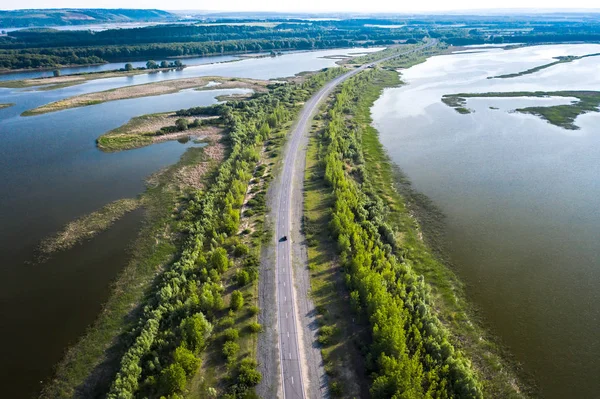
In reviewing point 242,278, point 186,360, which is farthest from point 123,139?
point 186,360

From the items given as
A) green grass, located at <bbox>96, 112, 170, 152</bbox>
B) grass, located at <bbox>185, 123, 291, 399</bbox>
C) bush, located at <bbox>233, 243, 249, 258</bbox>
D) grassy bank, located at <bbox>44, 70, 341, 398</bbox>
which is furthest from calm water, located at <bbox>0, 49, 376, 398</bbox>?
bush, located at <bbox>233, 243, 249, 258</bbox>

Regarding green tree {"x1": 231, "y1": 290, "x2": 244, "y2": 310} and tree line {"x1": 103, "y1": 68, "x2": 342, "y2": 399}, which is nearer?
tree line {"x1": 103, "y1": 68, "x2": 342, "y2": 399}

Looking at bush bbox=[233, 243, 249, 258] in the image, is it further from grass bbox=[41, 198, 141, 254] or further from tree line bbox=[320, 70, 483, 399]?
grass bbox=[41, 198, 141, 254]

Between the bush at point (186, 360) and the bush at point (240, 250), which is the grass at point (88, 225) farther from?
the bush at point (186, 360)

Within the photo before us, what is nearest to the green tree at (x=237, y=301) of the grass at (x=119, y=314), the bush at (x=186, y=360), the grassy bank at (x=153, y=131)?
the bush at (x=186, y=360)

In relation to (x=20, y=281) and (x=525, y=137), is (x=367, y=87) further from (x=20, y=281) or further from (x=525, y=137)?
(x=20, y=281)
